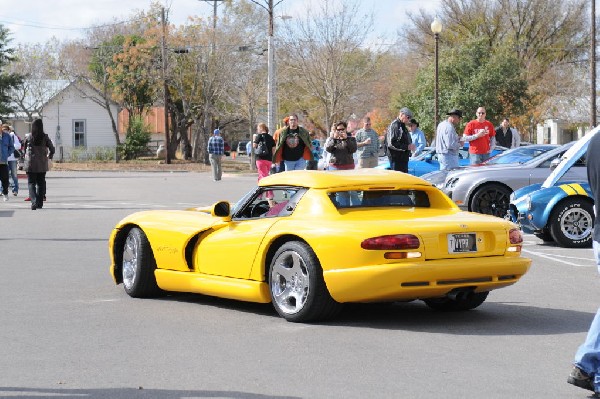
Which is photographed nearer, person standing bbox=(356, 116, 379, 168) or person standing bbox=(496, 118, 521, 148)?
person standing bbox=(356, 116, 379, 168)

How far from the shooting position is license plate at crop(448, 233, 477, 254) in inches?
337

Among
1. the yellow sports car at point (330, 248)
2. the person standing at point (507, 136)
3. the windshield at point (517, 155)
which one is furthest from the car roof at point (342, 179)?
the person standing at point (507, 136)

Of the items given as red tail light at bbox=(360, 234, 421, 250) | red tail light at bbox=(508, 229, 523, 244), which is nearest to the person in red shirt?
red tail light at bbox=(508, 229, 523, 244)

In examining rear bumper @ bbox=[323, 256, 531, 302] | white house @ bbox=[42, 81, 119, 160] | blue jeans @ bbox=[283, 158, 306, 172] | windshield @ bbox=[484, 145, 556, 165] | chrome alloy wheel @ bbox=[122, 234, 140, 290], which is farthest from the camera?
white house @ bbox=[42, 81, 119, 160]

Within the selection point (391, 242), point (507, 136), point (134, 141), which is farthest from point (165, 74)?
point (391, 242)

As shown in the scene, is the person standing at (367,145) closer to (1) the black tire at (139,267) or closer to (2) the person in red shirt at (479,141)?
(2) the person in red shirt at (479,141)

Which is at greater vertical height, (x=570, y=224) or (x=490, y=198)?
(x=490, y=198)

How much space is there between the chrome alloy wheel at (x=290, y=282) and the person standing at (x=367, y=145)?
13054 mm

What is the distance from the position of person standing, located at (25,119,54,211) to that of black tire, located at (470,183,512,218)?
9.35 metres

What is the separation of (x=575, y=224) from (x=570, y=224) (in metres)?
0.06

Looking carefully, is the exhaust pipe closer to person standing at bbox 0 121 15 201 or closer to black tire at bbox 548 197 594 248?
black tire at bbox 548 197 594 248

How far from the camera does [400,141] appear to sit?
21.7m

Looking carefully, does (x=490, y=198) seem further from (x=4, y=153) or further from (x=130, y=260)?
(x=4, y=153)

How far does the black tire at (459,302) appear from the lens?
9.37 metres
